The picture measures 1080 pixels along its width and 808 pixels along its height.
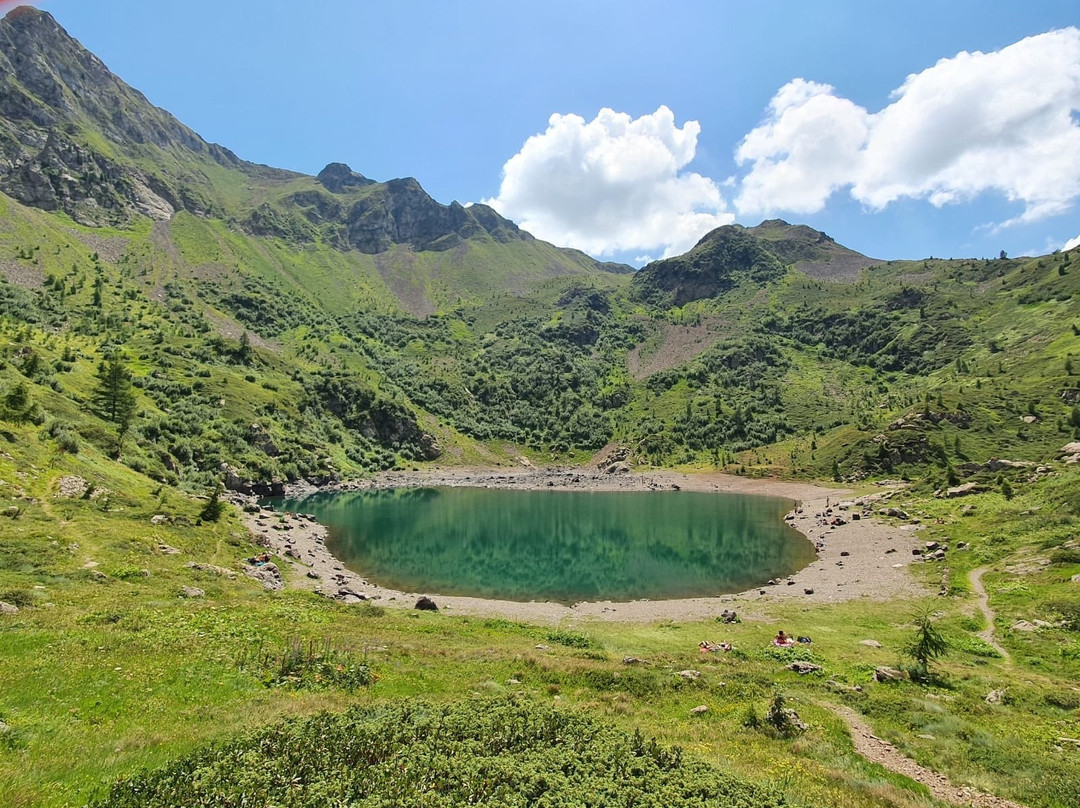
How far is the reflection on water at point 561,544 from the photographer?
165ft

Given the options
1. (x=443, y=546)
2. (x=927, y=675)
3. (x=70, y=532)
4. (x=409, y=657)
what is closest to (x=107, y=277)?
(x=443, y=546)

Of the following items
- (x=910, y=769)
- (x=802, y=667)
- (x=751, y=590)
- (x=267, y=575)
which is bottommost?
(x=751, y=590)

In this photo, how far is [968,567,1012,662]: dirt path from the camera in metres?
26.2

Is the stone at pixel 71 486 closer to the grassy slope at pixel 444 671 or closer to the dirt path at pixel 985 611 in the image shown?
the grassy slope at pixel 444 671

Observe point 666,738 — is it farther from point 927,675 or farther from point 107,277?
point 107,277

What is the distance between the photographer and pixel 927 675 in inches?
827

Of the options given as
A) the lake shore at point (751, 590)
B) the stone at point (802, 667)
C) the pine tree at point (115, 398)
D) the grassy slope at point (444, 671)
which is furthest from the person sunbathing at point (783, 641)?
the pine tree at point (115, 398)

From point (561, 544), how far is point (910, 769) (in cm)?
5918

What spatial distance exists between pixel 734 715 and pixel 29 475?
4769 cm

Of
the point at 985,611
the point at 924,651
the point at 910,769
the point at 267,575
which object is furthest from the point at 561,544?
the point at 910,769

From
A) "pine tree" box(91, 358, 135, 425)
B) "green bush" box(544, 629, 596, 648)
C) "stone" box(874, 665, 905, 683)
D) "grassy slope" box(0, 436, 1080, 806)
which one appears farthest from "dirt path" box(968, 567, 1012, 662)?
"pine tree" box(91, 358, 135, 425)

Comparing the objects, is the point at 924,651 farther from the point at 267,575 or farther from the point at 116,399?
the point at 116,399

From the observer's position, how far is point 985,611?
32312 millimetres

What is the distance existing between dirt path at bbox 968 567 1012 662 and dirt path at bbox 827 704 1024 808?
49.8ft
